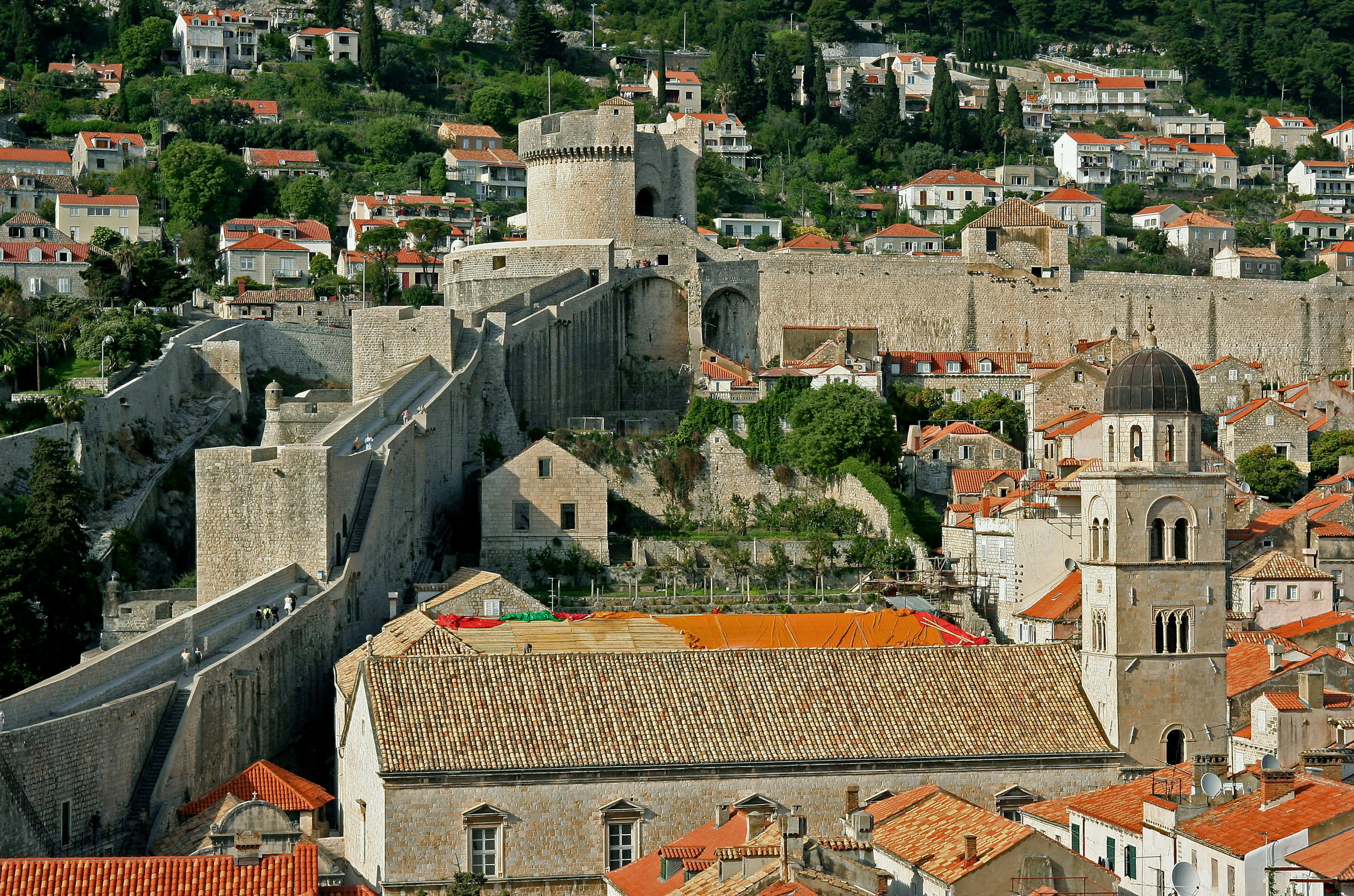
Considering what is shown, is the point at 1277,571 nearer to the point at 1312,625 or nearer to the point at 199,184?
the point at 1312,625

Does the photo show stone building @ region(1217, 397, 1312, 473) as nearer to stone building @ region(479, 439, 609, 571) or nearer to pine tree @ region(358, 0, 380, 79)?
stone building @ region(479, 439, 609, 571)

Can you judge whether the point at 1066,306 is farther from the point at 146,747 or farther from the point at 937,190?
the point at 146,747

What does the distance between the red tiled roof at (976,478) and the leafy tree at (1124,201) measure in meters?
54.5

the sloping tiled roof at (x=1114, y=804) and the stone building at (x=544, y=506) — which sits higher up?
the stone building at (x=544, y=506)

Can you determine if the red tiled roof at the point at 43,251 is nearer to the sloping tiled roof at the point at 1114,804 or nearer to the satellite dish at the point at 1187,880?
the sloping tiled roof at the point at 1114,804

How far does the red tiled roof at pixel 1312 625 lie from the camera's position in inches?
1945

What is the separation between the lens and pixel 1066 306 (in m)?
73.3

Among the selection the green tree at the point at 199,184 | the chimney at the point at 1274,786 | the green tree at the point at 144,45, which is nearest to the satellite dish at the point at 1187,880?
the chimney at the point at 1274,786

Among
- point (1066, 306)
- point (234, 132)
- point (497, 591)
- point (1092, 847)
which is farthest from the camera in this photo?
point (234, 132)

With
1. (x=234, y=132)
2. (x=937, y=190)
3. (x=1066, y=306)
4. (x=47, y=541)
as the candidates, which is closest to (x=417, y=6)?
(x=234, y=132)

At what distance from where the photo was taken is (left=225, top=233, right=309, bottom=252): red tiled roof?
84188mm

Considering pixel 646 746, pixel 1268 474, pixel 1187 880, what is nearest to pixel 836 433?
pixel 1268 474

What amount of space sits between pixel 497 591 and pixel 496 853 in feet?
48.2

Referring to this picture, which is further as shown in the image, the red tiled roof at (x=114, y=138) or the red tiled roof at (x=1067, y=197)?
the red tiled roof at (x=1067, y=197)
